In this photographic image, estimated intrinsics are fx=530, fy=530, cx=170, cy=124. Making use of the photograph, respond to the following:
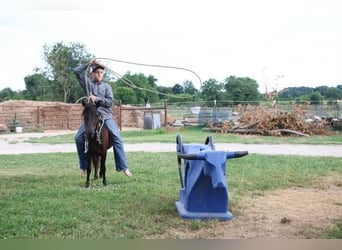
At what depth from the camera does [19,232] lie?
2.68 metres

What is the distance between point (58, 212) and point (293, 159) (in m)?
3.30

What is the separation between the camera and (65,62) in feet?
15.1

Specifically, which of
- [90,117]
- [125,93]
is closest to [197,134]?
[125,93]

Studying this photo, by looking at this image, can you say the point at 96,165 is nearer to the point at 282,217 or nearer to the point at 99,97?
the point at 99,97

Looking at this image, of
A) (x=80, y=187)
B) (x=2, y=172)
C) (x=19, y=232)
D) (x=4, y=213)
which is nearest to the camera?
(x=19, y=232)

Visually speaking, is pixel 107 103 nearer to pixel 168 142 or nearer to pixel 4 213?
pixel 4 213

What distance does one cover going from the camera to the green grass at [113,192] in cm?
280

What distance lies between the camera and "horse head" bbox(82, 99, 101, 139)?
3916mm

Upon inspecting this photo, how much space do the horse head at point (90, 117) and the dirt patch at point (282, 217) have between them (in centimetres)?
125

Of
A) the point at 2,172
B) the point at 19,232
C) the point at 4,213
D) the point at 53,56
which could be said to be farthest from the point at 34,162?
the point at 19,232

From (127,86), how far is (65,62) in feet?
2.12

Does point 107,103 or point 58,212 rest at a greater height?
point 107,103

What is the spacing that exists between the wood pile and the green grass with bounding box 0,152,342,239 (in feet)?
9.75

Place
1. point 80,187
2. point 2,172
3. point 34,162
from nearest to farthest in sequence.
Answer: point 80,187, point 2,172, point 34,162
